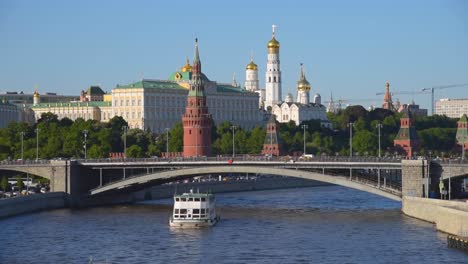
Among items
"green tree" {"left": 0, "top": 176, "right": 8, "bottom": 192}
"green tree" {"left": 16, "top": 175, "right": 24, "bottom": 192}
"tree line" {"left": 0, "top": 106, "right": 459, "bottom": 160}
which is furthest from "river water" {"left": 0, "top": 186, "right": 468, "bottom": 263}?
"tree line" {"left": 0, "top": 106, "right": 459, "bottom": 160}

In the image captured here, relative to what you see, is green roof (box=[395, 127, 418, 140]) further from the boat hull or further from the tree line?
the boat hull

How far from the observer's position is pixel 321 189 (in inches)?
5290

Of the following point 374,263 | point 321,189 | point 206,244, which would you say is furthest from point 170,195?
point 374,263

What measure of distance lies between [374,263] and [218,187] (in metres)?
59.8

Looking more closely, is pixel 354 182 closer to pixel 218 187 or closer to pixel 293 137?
pixel 218 187

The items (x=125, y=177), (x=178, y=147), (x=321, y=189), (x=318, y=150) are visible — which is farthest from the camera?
(x=318, y=150)

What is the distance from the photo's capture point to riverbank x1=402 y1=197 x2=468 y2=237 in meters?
72.3

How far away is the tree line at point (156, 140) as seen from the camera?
137250 millimetres

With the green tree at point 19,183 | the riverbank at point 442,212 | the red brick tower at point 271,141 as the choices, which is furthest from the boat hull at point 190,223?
the red brick tower at point 271,141

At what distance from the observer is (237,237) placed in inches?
3100

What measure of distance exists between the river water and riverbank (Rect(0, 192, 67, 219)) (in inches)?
37.4

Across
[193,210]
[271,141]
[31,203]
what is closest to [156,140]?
[271,141]

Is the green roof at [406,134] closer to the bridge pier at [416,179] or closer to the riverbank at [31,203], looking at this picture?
the riverbank at [31,203]

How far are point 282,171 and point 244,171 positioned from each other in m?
3.65
